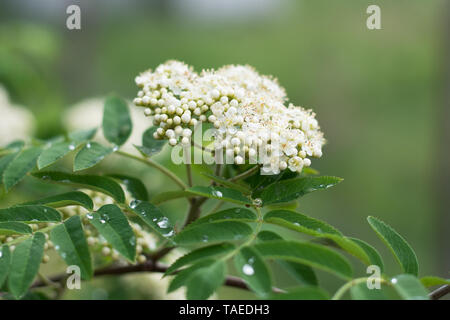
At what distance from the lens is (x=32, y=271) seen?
0.75 m

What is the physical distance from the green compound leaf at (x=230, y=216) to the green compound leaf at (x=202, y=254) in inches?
2.6

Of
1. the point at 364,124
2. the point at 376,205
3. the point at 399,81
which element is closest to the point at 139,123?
the point at 376,205

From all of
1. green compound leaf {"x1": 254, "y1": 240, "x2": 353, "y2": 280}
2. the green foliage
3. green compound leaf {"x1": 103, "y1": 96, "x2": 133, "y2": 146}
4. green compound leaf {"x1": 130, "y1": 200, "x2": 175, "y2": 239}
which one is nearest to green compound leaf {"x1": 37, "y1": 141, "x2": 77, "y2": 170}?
the green foliage

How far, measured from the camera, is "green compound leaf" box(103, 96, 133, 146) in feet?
3.93

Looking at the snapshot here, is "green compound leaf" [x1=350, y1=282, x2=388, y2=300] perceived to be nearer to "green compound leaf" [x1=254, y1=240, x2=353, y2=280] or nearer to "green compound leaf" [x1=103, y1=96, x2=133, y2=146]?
"green compound leaf" [x1=254, y1=240, x2=353, y2=280]

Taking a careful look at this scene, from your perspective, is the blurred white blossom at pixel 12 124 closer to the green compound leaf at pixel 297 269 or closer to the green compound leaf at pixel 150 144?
the green compound leaf at pixel 150 144

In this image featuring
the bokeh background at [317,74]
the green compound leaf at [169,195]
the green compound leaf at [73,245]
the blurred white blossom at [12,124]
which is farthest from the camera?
the bokeh background at [317,74]

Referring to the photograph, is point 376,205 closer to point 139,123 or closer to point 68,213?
point 139,123

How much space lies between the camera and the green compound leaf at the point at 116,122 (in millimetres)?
1198

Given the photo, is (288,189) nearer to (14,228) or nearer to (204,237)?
(204,237)

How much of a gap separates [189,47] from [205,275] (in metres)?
7.31

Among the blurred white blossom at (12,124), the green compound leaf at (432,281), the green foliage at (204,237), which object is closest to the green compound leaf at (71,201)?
the green foliage at (204,237)

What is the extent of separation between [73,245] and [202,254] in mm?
220

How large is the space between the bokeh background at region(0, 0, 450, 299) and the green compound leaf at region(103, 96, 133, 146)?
43 centimetres
